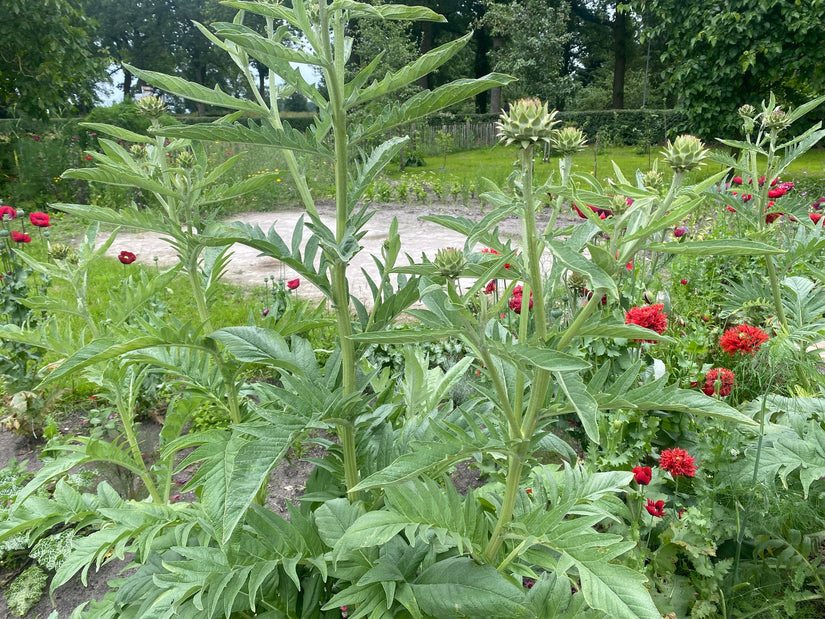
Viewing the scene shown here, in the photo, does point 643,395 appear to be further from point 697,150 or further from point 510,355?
point 697,150

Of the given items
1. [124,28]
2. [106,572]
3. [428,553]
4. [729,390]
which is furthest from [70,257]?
[124,28]

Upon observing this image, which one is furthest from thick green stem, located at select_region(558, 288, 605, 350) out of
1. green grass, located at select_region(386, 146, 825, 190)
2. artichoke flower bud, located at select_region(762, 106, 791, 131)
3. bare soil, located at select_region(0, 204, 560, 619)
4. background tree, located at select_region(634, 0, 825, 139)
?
background tree, located at select_region(634, 0, 825, 139)

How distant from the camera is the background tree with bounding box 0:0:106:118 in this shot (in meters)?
8.00

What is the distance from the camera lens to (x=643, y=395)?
0.94 m

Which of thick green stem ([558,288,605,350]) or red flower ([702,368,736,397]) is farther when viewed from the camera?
red flower ([702,368,736,397])


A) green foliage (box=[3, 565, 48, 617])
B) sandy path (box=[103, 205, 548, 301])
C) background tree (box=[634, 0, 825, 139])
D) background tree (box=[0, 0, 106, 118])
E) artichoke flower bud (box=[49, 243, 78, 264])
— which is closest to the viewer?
artichoke flower bud (box=[49, 243, 78, 264])

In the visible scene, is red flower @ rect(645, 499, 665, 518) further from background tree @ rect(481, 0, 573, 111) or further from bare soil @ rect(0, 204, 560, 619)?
background tree @ rect(481, 0, 573, 111)

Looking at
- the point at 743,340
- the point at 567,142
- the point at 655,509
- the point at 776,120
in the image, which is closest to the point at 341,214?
the point at 567,142

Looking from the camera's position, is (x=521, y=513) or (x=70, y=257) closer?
(x=521, y=513)

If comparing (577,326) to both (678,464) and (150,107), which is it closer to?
(678,464)

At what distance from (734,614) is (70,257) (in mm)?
2485

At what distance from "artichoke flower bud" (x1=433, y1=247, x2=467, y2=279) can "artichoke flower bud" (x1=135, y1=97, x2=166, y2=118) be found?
3.61 ft

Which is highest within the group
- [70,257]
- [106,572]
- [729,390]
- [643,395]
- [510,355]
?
[70,257]

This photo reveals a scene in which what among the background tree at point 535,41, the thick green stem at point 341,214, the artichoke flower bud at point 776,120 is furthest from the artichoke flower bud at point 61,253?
the background tree at point 535,41
